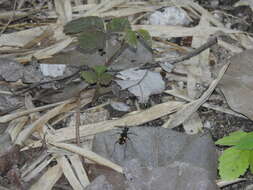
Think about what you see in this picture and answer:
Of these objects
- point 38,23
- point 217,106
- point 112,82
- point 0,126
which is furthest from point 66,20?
point 217,106

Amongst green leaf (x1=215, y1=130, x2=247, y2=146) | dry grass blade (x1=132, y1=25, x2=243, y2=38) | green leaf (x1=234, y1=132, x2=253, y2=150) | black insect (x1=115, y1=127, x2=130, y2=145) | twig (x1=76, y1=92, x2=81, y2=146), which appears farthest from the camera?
dry grass blade (x1=132, y1=25, x2=243, y2=38)

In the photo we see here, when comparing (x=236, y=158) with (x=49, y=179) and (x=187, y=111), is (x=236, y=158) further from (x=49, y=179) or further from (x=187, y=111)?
(x=49, y=179)

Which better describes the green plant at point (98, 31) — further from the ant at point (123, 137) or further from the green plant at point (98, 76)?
the ant at point (123, 137)

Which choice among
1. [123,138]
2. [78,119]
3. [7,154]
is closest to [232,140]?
[123,138]

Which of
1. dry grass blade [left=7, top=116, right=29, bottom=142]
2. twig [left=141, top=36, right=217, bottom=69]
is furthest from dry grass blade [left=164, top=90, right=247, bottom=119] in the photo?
dry grass blade [left=7, top=116, right=29, bottom=142]

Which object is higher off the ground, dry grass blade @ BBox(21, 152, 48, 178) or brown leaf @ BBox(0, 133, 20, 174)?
brown leaf @ BBox(0, 133, 20, 174)

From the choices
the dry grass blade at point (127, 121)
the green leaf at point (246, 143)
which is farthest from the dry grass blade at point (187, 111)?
the green leaf at point (246, 143)

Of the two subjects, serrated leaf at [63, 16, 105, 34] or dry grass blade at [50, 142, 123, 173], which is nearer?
dry grass blade at [50, 142, 123, 173]

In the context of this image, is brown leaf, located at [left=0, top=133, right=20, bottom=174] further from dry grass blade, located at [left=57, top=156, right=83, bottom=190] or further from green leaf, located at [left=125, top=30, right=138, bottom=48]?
green leaf, located at [left=125, top=30, right=138, bottom=48]
